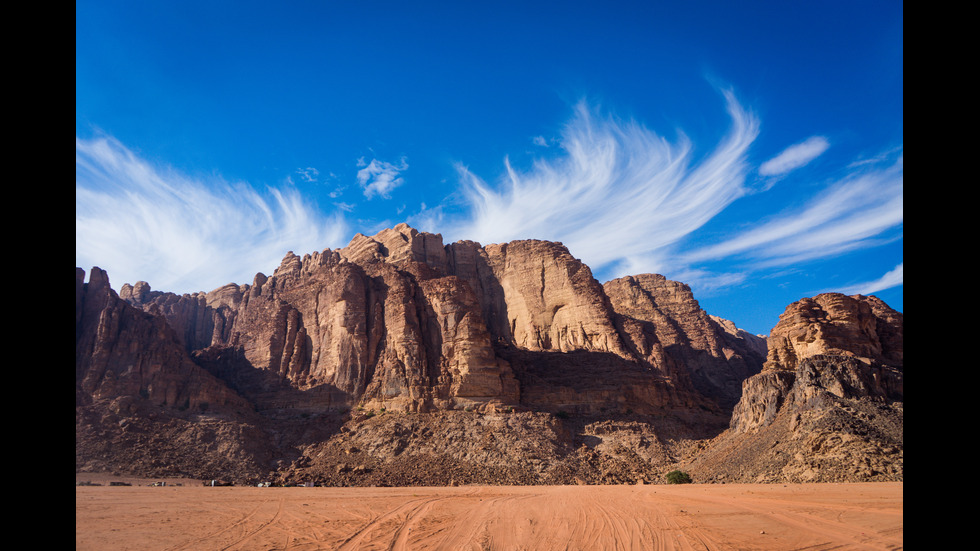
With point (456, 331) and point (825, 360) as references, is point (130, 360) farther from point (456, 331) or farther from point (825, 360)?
point (825, 360)

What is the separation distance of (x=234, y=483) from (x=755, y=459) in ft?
172

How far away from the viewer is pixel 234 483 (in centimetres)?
5475

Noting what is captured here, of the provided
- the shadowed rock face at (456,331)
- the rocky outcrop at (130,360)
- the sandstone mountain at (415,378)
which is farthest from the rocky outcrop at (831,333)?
the rocky outcrop at (130,360)

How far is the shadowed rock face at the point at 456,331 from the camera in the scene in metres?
78.1

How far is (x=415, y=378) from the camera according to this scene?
2975 inches

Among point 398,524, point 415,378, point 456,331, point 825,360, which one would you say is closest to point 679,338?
Answer: point 456,331

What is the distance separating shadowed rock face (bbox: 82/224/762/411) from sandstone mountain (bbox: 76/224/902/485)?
357 millimetres

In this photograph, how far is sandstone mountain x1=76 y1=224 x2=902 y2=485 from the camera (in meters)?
58.7

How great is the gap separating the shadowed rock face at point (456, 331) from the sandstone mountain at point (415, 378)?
36 centimetres

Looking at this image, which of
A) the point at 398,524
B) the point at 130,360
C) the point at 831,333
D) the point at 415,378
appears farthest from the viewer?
the point at 415,378

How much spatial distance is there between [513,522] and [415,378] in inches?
2087

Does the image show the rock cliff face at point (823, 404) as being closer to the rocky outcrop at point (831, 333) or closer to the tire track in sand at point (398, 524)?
the rocky outcrop at point (831, 333)
